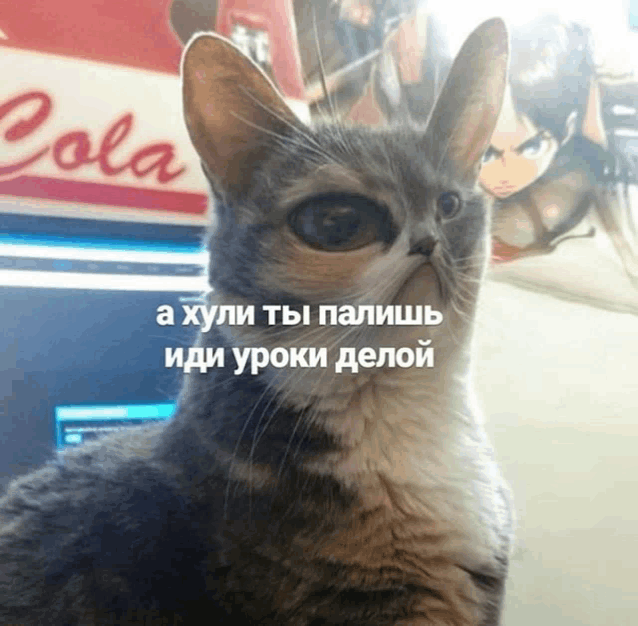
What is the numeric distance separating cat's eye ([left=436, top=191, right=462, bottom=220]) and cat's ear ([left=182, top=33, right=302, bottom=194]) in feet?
0.42

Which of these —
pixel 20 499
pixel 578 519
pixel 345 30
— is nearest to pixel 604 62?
pixel 345 30

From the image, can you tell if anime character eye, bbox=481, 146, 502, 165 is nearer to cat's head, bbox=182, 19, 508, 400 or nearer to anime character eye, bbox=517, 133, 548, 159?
anime character eye, bbox=517, 133, 548, 159

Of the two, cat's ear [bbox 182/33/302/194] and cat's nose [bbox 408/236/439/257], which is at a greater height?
cat's ear [bbox 182/33/302/194]

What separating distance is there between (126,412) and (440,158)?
1.24ft

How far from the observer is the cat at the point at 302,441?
0.50m

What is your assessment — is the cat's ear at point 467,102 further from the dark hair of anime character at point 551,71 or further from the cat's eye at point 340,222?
the dark hair of anime character at point 551,71

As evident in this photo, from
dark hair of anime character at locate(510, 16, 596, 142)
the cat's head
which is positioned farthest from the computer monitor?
dark hair of anime character at locate(510, 16, 596, 142)

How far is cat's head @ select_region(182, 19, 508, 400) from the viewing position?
1.79ft

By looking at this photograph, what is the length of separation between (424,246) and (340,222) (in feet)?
0.22

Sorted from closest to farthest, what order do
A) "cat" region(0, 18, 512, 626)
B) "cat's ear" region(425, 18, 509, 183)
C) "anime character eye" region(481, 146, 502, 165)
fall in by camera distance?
"cat" region(0, 18, 512, 626), "cat's ear" region(425, 18, 509, 183), "anime character eye" region(481, 146, 502, 165)

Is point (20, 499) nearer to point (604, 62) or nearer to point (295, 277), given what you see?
point (295, 277)

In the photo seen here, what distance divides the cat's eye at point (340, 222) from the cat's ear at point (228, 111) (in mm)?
58

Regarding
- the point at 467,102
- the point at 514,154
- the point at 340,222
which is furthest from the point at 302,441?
the point at 514,154

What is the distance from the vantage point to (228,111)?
55 cm
